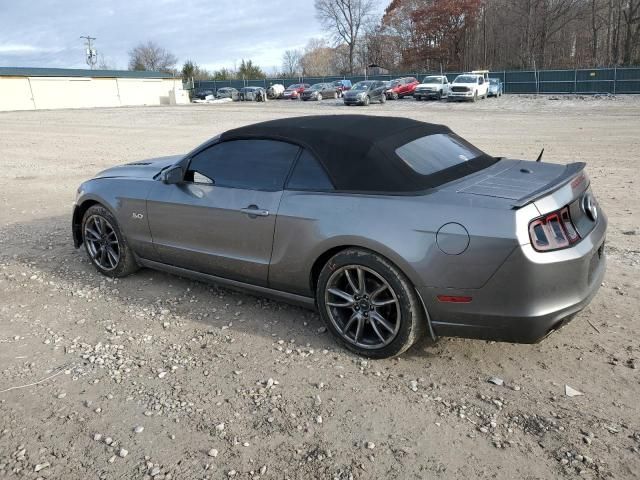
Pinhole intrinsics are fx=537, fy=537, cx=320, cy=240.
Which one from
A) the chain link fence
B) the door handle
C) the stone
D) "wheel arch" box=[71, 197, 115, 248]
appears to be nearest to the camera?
the stone

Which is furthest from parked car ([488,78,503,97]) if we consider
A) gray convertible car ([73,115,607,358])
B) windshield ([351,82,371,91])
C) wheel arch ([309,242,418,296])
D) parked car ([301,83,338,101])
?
wheel arch ([309,242,418,296])

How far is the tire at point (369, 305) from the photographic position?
3.33 metres

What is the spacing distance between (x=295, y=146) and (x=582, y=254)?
2.02 metres

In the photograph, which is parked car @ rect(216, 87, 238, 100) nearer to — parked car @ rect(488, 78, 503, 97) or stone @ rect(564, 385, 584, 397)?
parked car @ rect(488, 78, 503, 97)

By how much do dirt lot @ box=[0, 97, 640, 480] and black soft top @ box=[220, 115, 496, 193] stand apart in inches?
45.6

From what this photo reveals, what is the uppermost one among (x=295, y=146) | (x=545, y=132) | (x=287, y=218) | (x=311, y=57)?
(x=311, y=57)

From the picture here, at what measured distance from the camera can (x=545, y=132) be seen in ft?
57.6

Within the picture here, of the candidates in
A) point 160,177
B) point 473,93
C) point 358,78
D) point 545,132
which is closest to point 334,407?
point 160,177

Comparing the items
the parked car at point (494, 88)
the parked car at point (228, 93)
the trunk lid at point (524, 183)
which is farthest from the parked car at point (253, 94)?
the trunk lid at point (524, 183)

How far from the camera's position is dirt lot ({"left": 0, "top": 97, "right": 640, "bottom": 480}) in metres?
2.67

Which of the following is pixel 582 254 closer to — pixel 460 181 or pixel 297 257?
pixel 460 181

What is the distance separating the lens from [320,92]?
44781 millimetres

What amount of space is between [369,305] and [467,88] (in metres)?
34.0

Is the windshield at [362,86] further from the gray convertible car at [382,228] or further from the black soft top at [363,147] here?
the black soft top at [363,147]
